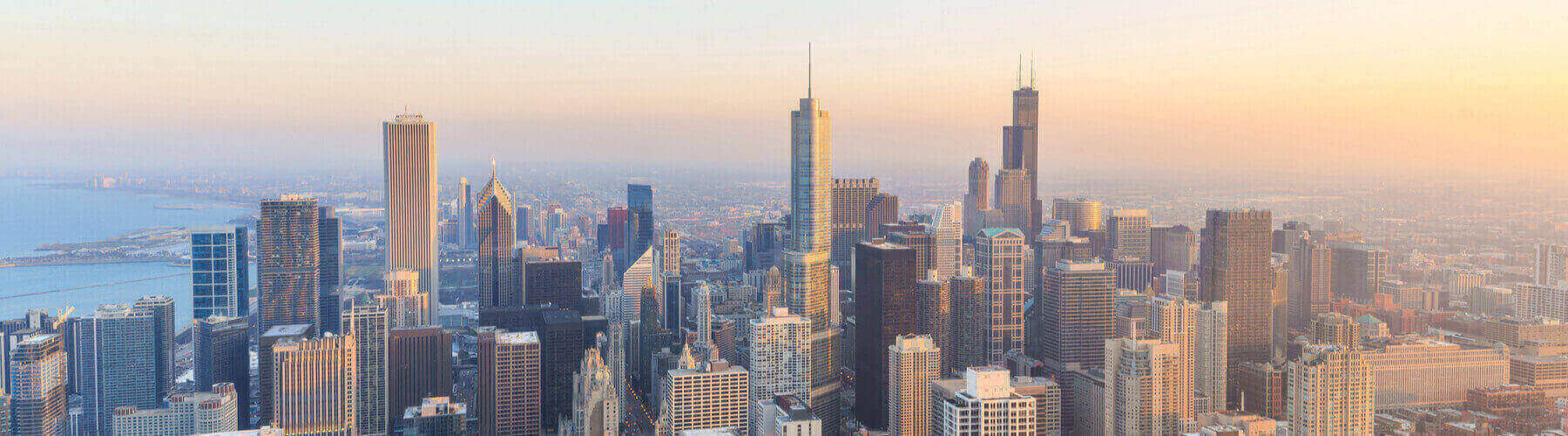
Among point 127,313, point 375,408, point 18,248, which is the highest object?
point 18,248

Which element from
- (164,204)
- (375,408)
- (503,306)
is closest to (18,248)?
(164,204)

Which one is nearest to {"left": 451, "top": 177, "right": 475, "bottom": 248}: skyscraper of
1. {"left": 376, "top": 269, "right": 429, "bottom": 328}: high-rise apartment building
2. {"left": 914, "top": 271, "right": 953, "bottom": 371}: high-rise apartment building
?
{"left": 376, "top": 269, "right": 429, "bottom": 328}: high-rise apartment building

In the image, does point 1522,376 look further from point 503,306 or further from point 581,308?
point 503,306

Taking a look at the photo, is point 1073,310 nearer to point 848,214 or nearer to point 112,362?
point 848,214

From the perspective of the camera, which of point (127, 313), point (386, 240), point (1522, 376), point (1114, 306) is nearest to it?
point (1522, 376)

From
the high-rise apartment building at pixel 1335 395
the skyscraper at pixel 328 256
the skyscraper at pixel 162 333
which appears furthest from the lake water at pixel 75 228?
the high-rise apartment building at pixel 1335 395

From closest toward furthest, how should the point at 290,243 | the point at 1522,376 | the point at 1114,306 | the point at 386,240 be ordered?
1. the point at 1522,376
2. the point at 1114,306
3. the point at 290,243
4. the point at 386,240
